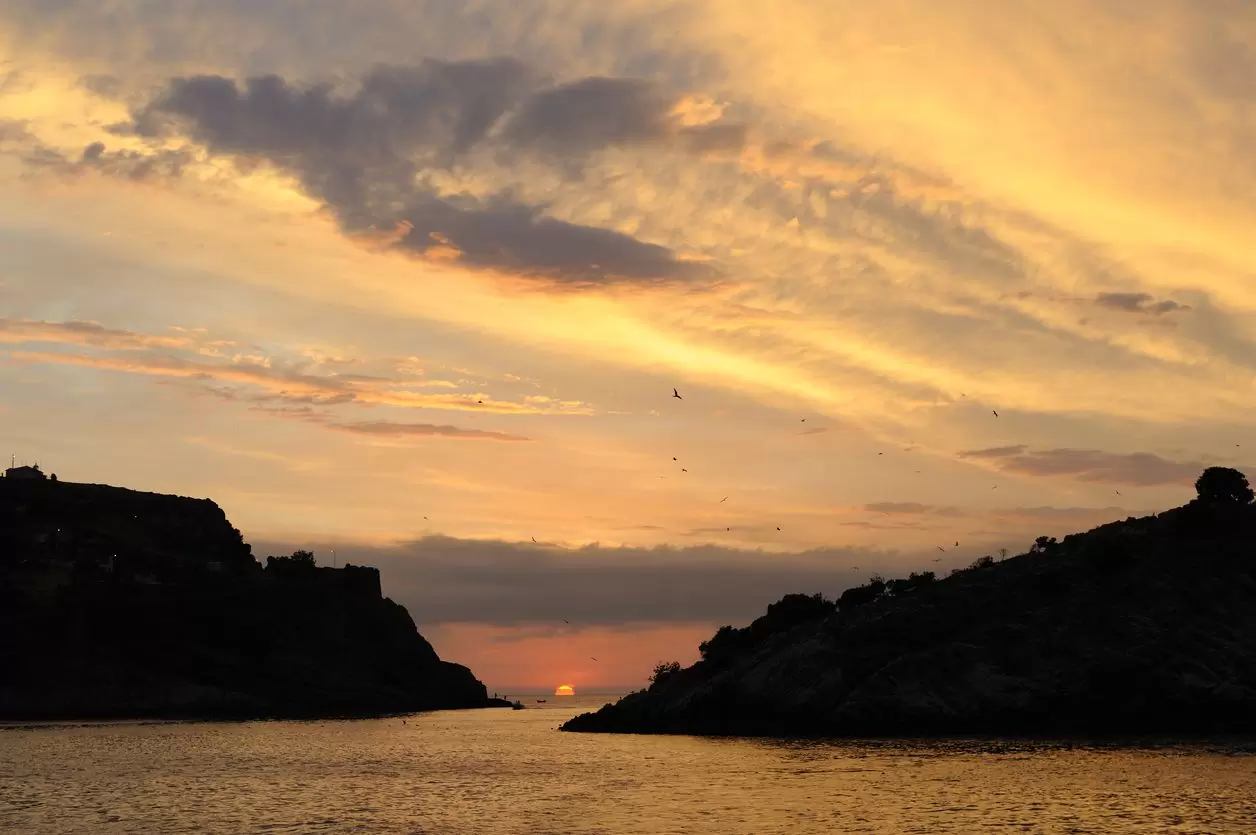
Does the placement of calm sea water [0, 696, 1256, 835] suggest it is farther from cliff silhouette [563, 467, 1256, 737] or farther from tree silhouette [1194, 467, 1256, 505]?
tree silhouette [1194, 467, 1256, 505]

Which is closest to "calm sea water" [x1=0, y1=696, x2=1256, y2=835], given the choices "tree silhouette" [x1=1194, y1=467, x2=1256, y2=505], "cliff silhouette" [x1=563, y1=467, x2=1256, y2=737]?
"cliff silhouette" [x1=563, y1=467, x2=1256, y2=737]

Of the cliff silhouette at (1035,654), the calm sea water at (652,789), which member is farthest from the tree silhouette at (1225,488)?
the calm sea water at (652,789)

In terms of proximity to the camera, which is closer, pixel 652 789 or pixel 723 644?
pixel 652 789

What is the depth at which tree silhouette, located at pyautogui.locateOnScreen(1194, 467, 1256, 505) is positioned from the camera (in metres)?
159

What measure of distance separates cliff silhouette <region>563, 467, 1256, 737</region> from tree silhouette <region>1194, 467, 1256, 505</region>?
15.2 feet

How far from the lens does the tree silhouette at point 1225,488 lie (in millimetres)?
159125

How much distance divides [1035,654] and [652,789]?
6088 centimetres

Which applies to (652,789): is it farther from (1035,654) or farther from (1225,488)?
(1225,488)

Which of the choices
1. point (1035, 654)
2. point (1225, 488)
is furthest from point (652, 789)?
point (1225, 488)

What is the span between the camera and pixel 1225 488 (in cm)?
15962

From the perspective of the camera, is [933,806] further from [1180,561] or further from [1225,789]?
[1180,561]

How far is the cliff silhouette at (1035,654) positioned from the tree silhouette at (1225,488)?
464cm

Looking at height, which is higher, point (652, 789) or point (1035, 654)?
point (1035, 654)

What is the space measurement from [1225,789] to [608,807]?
38.3m
